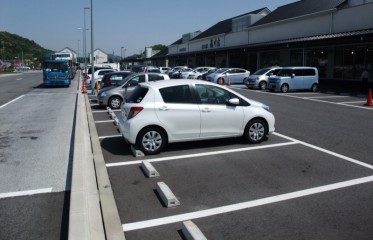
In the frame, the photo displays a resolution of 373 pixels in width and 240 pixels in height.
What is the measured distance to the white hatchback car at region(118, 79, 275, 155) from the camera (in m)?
7.93

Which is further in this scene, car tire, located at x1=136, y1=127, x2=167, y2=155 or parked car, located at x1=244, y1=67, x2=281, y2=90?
parked car, located at x1=244, y1=67, x2=281, y2=90

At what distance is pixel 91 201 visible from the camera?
5391 millimetres

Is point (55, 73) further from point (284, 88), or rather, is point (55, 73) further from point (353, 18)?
point (353, 18)

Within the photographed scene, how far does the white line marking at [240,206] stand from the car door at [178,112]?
10.1ft

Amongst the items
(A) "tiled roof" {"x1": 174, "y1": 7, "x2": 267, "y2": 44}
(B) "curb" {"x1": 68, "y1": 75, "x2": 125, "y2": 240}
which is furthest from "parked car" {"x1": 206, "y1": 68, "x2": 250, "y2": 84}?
(B) "curb" {"x1": 68, "y1": 75, "x2": 125, "y2": 240}

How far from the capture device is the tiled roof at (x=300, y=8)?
111 feet

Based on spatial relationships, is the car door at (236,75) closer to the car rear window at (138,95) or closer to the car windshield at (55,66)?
the car windshield at (55,66)

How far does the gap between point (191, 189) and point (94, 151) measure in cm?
323

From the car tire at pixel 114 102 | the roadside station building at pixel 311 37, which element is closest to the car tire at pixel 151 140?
the car tire at pixel 114 102

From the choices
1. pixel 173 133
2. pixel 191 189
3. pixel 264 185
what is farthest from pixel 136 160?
pixel 264 185

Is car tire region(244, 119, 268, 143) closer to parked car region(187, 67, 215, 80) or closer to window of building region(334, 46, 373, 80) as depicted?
window of building region(334, 46, 373, 80)

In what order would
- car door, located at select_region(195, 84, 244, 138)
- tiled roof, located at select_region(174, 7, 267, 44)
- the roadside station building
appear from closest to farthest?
car door, located at select_region(195, 84, 244, 138), the roadside station building, tiled roof, located at select_region(174, 7, 267, 44)

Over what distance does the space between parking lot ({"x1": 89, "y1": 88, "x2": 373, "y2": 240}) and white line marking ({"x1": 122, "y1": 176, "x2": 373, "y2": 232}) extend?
0.04 feet

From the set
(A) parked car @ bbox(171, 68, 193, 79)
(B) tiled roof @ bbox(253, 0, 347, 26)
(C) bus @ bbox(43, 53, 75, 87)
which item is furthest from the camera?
(A) parked car @ bbox(171, 68, 193, 79)
